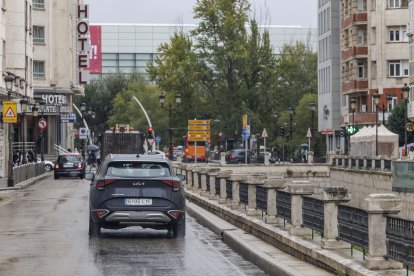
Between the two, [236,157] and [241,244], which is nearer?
[241,244]

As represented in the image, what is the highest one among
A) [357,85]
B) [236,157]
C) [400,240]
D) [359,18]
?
[359,18]

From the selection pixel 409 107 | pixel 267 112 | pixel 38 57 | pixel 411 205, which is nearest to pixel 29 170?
pixel 411 205

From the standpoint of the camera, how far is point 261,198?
23.1 metres

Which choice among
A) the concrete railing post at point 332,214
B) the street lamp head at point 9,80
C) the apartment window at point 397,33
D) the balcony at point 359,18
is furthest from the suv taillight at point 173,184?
the balcony at point 359,18

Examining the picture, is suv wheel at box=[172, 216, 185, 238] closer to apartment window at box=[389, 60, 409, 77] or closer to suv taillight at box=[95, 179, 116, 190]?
suv taillight at box=[95, 179, 116, 190]

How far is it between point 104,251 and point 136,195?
2610 mm

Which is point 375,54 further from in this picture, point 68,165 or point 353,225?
point 353,225

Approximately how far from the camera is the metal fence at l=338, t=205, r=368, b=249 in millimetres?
14203

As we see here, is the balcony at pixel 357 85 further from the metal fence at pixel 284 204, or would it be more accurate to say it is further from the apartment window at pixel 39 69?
the metal fence at pixel 284 204

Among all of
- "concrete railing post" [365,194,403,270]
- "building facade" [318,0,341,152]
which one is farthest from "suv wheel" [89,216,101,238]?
"building facade" [318,0,341,152]

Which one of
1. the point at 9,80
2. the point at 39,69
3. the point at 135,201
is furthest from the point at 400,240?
the point at 39,69

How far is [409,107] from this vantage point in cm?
7838

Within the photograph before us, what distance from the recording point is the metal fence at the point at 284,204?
19.7 meters

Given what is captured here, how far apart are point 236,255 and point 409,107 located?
60.9m
